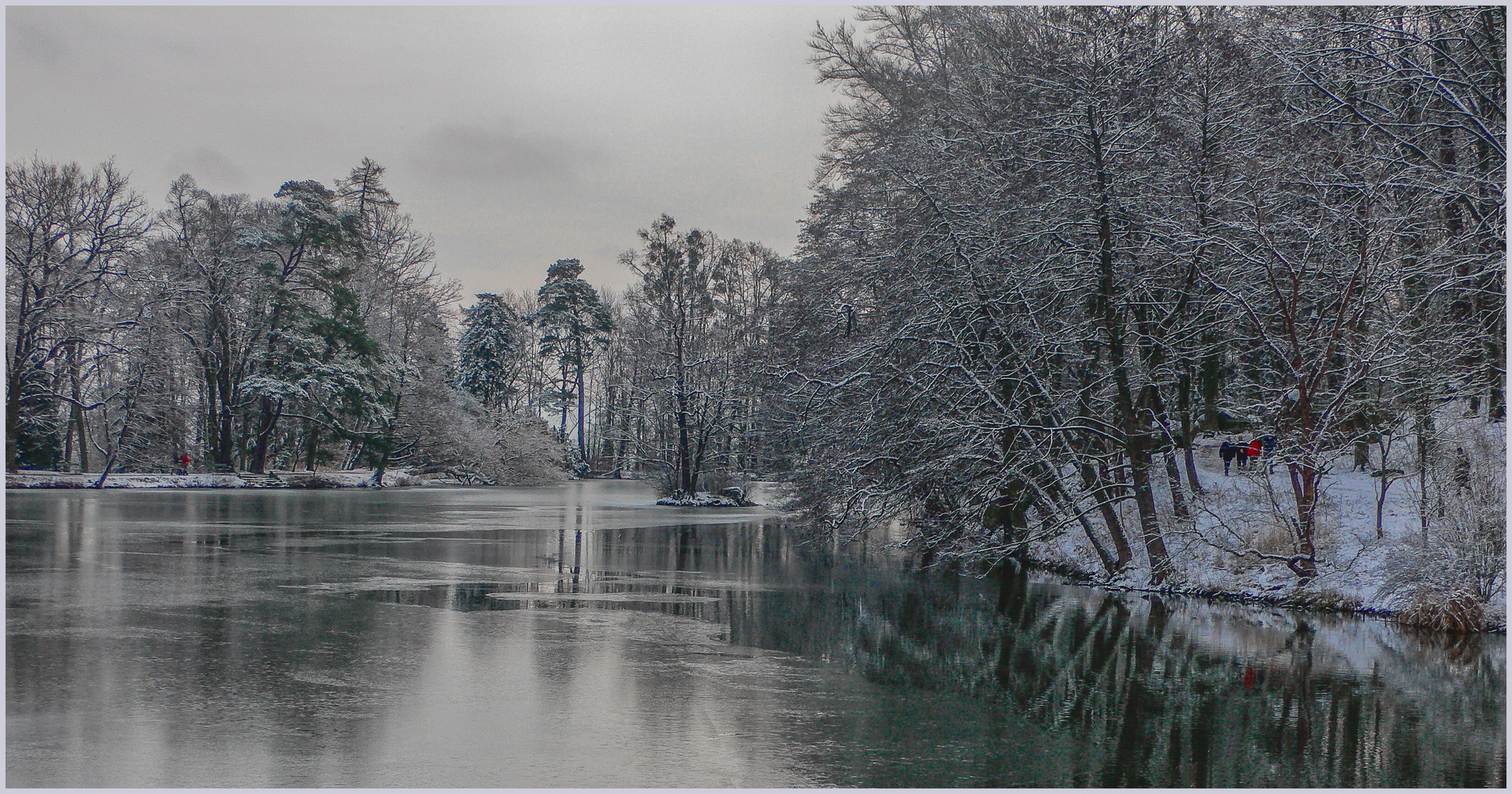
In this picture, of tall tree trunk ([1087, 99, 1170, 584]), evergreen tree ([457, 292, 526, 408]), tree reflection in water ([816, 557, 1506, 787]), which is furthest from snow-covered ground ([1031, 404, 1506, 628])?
evergreen tree ([457, 292, 526, 408])

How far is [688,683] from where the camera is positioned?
31.0 feet

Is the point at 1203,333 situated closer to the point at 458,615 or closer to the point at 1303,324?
the point at 1303,324

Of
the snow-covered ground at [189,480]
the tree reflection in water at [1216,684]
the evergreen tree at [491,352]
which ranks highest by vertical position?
the evergreen tree at [491,352]

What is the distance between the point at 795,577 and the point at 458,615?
276 inches

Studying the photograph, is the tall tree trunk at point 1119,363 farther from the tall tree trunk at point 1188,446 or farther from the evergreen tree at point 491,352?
the evergreen tree at point 491,352

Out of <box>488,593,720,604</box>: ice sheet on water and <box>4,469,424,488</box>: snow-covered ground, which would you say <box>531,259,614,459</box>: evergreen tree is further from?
<box>488,593,720,604</box>: ice sheet on water

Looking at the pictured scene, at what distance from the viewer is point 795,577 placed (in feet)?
61.1

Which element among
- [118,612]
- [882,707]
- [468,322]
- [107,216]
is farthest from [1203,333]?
[468,322]

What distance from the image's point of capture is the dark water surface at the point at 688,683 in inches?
275

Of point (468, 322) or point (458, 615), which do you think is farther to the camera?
point (468, 322)

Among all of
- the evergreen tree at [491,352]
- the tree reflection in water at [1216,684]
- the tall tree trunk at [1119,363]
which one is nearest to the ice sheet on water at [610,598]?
the tree reflection in water at [1216,684]

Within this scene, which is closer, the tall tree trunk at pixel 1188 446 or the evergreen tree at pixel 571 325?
the tall tree trunk at pixel 1188 446

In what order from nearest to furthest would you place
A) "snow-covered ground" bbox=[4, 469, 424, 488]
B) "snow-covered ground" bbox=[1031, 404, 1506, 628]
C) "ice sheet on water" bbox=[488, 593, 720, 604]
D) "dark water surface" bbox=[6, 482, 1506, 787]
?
"dark water surface" bbox=[6, 482, 1506, 787] → "snow-covered ground" bbox=[1031, 404, 1506, 628] → "ice sheet on water" bbox=[488, 593, 720, 604] → "snow-covered ground" bbox=[4, 469, 424, 488]

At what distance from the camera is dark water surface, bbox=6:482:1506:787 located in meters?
7.00
